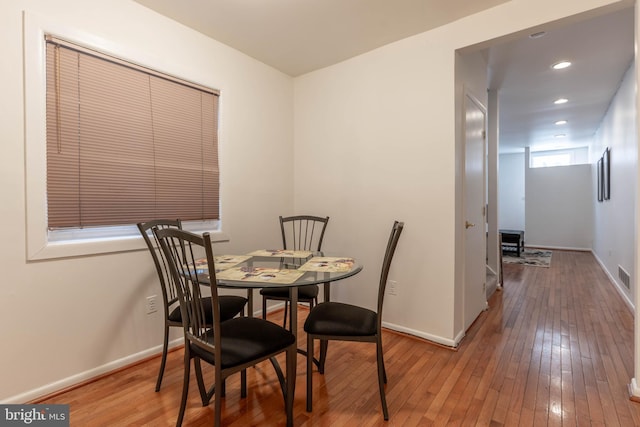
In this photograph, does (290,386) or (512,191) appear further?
(512,191)

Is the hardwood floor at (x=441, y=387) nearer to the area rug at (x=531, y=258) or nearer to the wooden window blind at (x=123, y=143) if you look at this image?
the wooden window blind at (x=123, y=143)

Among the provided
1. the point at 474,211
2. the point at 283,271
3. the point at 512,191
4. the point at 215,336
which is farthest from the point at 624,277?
the point at 512,191

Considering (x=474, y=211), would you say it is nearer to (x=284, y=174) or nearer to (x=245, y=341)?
(x=284, y=174)

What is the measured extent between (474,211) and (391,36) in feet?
5.55

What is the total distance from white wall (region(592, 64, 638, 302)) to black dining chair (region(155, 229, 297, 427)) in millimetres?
3165

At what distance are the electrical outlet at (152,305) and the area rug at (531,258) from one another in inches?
235

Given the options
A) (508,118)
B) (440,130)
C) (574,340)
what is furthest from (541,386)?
(508,118)

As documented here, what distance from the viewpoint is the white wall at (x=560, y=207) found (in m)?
7.30

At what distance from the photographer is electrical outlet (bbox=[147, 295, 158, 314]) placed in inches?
90.3

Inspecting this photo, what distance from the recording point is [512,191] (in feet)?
31.1

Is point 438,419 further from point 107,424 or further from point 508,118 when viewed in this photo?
point 508,118

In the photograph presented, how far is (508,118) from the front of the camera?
5668mm

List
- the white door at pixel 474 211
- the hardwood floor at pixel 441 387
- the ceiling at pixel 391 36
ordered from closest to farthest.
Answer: the hardwood floor at pixel 441 387, the ceiling at pixel 391 36, the white door at pixel 474 211

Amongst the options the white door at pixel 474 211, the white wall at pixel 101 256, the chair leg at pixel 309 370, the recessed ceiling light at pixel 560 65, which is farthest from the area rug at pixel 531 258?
the chair leg at pixel 309 370
